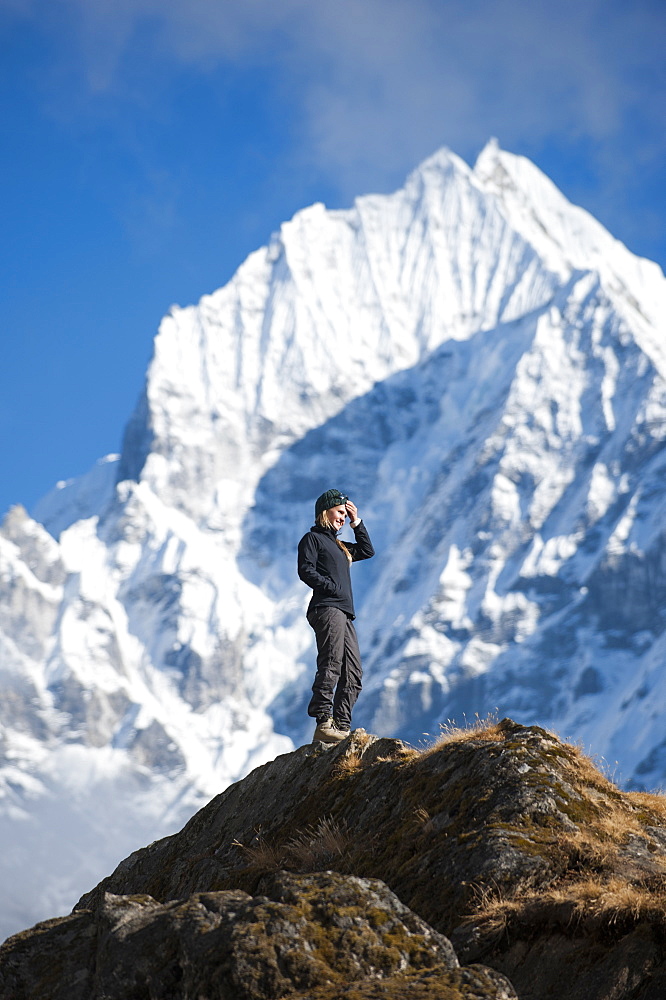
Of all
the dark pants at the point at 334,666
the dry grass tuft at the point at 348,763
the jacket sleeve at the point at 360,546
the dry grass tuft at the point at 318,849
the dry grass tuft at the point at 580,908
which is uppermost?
the jacket sleeve at the point at 360,546

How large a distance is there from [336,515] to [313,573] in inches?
36.8

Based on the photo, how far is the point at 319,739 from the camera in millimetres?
14391

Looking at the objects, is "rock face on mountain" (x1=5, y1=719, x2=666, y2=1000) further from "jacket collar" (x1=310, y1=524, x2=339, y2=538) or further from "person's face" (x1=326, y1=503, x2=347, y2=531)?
"person's face" (x1=326, y1=503, x2=347, y2=531)

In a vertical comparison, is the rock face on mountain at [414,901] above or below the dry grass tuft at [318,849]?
below

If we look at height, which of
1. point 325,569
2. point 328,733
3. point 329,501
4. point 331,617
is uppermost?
point 329,501

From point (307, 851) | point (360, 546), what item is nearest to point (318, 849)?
point (307, 851)

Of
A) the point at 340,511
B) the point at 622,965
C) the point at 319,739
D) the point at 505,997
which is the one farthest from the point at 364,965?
the point at 340,511

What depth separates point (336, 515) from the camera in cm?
1578

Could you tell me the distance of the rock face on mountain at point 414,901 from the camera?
8.32m

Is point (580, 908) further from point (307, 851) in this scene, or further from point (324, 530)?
point (324, 530)

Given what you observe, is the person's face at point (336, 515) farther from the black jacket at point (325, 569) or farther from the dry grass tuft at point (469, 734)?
the dry grass tuft at point (469, 734)

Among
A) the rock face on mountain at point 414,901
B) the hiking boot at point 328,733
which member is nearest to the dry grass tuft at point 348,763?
the rock face on mountain at point 414,901

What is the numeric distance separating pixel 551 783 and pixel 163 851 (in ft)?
17.5

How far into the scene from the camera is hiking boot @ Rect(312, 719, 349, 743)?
14.4 metres
